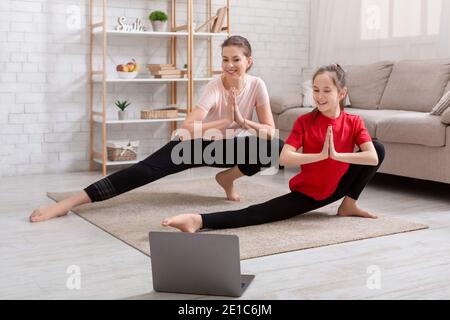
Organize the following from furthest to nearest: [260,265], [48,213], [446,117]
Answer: [446,117] < [48,213] < [260,265]

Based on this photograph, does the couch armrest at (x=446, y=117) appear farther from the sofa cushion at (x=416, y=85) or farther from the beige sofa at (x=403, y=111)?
the sofa cushion at (x=416, y=85)

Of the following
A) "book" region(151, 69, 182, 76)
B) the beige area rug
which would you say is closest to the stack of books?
"book" region(151, 69, 182, 76)

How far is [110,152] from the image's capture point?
194 inches

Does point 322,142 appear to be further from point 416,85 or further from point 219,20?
point 219,20

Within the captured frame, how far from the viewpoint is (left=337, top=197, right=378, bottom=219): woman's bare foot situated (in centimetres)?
324

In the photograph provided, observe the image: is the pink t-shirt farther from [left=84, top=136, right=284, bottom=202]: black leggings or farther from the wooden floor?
the wooden floor

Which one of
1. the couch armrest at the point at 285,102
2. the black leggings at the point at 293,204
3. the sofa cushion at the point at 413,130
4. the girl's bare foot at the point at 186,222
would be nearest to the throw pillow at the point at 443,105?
the sofa cushion at the point at 413,130

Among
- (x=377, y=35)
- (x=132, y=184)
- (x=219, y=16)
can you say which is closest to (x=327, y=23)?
(x=377, y=35)

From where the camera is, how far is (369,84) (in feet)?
16.7

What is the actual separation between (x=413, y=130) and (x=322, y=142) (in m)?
1.10

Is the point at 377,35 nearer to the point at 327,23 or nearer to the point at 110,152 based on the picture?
the point at 327,23

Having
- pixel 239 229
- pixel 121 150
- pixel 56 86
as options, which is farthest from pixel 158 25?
pixel 239 229

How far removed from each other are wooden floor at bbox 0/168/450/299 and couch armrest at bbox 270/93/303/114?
72.3 inches

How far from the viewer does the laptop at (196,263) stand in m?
1.99
